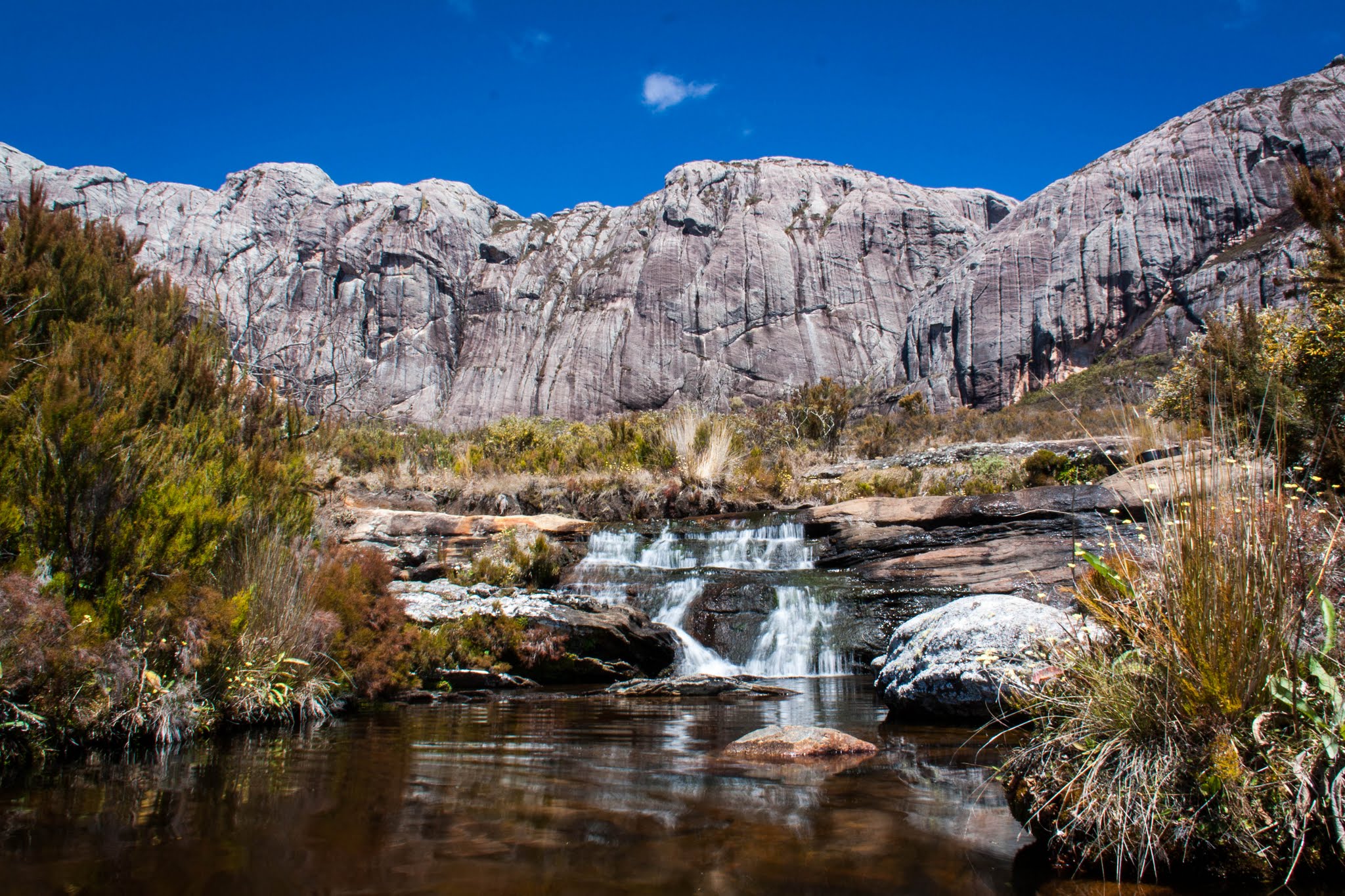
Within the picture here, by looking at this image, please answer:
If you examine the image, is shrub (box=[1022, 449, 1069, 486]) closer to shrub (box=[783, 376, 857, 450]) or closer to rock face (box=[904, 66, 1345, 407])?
shrub (box=[783, 376, 857, 450])

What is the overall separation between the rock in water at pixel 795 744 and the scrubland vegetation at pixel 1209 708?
5.60 ft

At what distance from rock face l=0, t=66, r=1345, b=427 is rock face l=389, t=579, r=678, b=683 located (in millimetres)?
42448

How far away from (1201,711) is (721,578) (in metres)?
8.97

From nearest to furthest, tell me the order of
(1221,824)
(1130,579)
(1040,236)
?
(1221,824)
(1130,579)
(1040,236)

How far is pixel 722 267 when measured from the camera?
204ft

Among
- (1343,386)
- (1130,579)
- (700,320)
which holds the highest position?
(700,320)

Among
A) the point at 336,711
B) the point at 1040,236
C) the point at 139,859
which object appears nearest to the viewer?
the point at 139,859

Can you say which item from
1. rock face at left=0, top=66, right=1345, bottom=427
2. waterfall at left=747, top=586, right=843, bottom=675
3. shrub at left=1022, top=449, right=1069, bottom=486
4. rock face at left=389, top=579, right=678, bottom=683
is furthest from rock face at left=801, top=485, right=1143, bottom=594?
rock face at left=0, top=66, right=1345, bottom=427

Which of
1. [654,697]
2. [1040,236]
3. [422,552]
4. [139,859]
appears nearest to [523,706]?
[654,697]

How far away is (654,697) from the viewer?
728 centimetres

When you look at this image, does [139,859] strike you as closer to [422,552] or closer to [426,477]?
[422,552]

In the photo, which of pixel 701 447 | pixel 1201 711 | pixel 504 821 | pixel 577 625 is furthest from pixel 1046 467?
pixel 504 821

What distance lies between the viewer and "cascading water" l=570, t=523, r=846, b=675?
9.61 metres

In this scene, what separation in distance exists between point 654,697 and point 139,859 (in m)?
5.14
